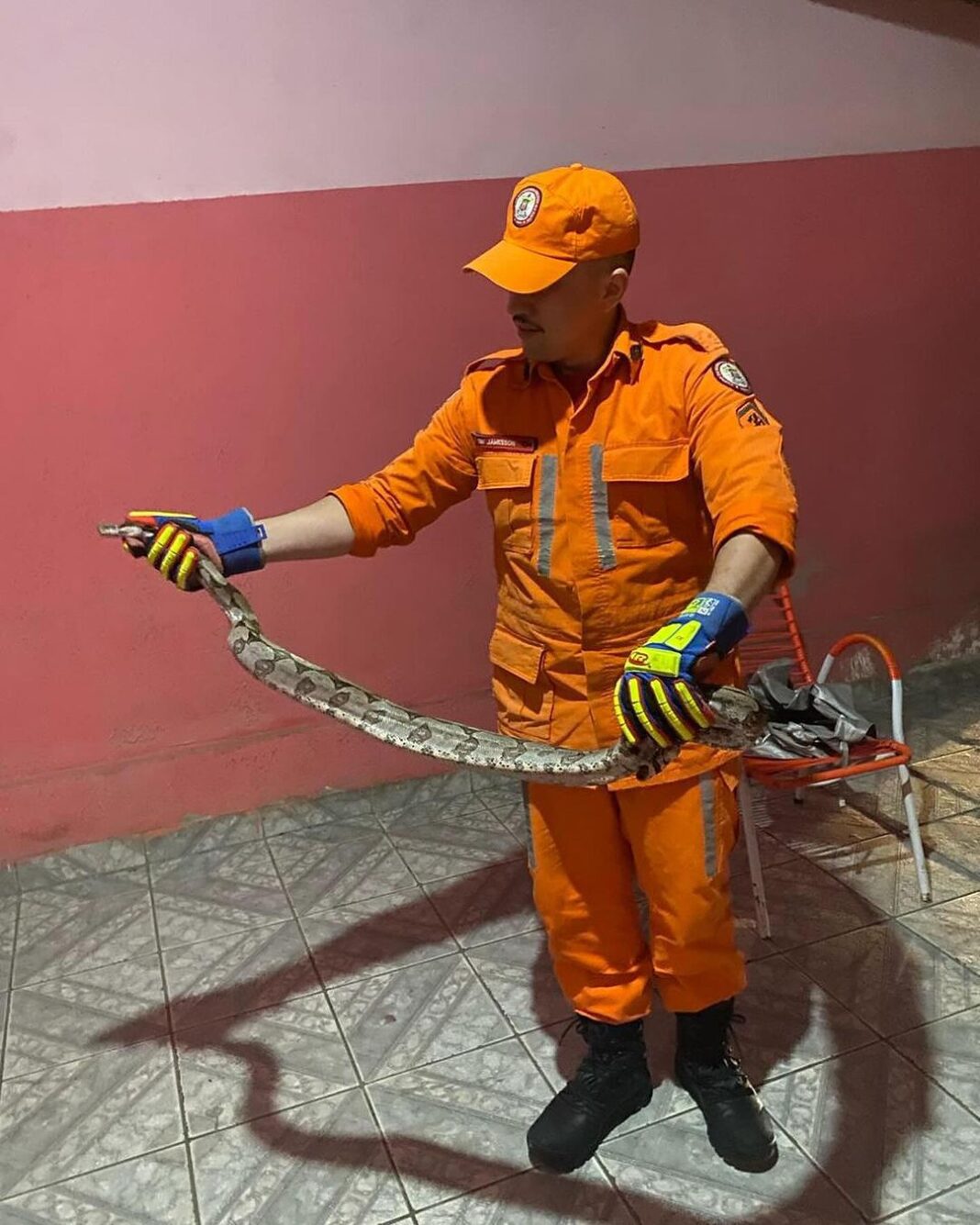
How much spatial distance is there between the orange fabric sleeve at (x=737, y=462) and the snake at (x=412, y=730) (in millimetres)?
221

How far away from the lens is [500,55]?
2.46 m

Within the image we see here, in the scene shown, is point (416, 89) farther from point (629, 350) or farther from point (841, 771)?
point (841, 771)

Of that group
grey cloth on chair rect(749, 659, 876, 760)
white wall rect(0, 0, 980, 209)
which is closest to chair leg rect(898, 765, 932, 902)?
grey cloth on chair rect(749, 659, 876, 760)

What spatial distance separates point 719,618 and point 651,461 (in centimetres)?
34

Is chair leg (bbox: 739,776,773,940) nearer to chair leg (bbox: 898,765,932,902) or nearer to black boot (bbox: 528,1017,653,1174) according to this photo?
chair leg (bbox: 898,765,932,902)

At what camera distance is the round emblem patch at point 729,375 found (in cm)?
141

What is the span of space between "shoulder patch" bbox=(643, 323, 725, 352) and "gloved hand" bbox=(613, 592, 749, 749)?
1.53 feet

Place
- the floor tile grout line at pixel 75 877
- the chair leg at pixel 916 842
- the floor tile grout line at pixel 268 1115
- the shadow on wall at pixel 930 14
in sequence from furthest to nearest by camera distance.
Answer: the shadow on wall at pixel 930 14 < the floor tile grout line at pixel 75 877 < the chair leg at pixel 916 842 < the floor tile grout line at pixel 268 1115

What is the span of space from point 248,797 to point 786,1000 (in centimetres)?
149

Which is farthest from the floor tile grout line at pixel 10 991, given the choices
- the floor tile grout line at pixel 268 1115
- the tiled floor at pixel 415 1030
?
the floor tile grout line at pixel 268 1115

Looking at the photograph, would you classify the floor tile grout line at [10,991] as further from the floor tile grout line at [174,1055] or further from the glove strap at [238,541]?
the glove strap at [238,541]

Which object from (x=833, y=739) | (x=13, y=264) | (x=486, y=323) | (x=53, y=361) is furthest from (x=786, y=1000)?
(x=13, y=264)

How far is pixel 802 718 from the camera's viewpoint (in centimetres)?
240

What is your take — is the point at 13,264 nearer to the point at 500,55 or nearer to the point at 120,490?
the point at 120,490
